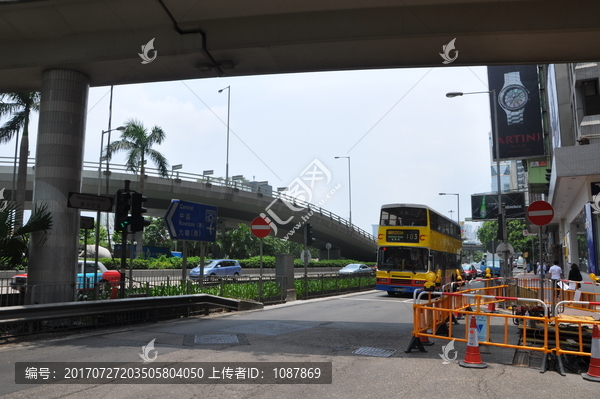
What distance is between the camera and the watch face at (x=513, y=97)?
1614 inches

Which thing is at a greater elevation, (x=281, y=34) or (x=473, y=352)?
(x=281, y=34)

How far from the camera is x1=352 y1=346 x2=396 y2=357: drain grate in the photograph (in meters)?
8.43

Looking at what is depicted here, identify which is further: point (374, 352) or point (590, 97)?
point (590, 97)

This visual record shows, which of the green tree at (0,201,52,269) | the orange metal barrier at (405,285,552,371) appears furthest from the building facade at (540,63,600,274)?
the green tree at (0,201,52,269)

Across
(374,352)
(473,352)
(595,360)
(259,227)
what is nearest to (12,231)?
(259,227)

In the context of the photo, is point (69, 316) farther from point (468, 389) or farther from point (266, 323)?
point (468, 389)

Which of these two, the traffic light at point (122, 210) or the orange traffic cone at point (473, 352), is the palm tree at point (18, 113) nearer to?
the traffic light at point (122, 210)

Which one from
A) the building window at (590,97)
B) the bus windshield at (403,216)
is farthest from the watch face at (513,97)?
the bus windshield at (403,216)

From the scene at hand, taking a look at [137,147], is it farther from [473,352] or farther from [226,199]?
[473,352]

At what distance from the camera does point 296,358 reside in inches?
308

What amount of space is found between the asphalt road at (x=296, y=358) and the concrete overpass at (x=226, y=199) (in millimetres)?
25940

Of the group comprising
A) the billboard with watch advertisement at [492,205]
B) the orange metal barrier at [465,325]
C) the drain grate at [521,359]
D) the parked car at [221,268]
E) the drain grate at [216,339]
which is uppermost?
the billboard with watch advertisement at [492,205]

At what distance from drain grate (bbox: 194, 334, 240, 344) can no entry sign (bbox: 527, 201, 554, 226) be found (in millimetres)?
7342

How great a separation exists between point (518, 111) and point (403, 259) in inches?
981
